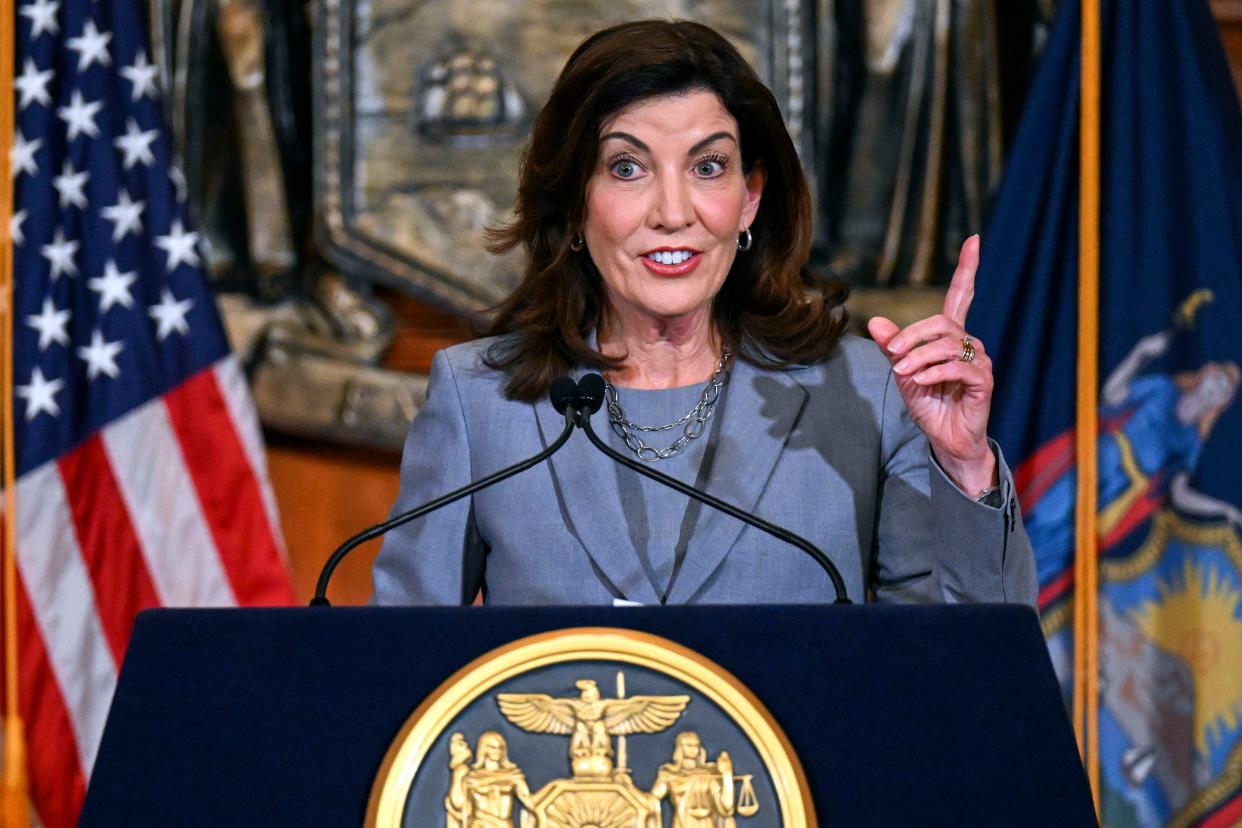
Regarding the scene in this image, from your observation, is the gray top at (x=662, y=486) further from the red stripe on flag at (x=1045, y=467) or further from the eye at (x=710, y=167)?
the red stripe on flag at (x=1045, y=467)

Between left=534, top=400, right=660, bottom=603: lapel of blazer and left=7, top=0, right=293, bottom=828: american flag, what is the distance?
1580 mm

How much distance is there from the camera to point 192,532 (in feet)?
11.0

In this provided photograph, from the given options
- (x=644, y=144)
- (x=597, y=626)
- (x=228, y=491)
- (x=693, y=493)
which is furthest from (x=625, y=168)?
(x=228, y=491)

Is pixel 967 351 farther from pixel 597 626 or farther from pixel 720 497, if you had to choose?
pixel 597 626

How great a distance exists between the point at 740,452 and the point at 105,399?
6.37 ft

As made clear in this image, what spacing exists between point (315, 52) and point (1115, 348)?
1.90 metres

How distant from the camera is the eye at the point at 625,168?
193cm

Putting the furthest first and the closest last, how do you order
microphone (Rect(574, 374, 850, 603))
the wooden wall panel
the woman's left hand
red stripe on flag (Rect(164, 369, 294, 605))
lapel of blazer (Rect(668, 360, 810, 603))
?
the wooden wall panel → red stripe on flag (Rect(164, 369, 294, 605)) → lapel of blazer (Rect(668, 360, 810, 603)) → the woman's left hand → microphone (Rect(574, 374, 850, 603))

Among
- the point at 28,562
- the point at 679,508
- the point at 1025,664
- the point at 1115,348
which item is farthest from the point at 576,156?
the point at 28,562

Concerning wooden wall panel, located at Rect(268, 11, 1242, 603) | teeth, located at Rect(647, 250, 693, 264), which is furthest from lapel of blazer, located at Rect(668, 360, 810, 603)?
wooden wall panel, located at Rect(268, 11, 1242, 603)

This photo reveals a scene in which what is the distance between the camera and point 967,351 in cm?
156

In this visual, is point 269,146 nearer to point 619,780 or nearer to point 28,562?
point 28,562

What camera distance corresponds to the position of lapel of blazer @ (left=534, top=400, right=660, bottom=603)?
1.80 m

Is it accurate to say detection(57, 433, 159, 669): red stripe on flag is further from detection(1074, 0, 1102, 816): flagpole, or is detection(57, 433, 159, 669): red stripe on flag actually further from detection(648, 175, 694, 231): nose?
detection(1074, 0, 1102, 816): flagpole
